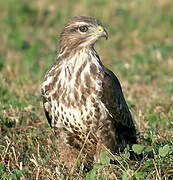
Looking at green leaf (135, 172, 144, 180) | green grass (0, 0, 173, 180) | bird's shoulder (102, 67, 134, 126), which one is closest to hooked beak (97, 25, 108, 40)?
bird's shoulder (102, 67, 134, 126)

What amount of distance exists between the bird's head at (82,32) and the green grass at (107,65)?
3.66 ft

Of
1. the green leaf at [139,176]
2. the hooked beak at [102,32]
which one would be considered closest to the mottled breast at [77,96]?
the hooked beak at [102,32]

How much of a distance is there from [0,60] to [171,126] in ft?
14.8

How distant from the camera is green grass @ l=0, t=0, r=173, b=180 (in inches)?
180

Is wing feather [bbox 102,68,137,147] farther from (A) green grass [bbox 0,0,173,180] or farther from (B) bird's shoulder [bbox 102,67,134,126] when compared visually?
(A) green grass [bbox 0,0,173,180]

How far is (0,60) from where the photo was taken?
9.23m

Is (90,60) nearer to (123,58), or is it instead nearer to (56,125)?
(56,125)

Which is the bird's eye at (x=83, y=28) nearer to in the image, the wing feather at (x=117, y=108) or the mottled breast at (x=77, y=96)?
the mottled breast at (x=77, y=96)

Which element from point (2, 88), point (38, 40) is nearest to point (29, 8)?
point (38, 40)

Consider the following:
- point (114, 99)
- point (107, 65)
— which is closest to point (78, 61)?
point (114, 99)

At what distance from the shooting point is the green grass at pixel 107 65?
4574 millimetres

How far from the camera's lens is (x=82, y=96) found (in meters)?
4.71

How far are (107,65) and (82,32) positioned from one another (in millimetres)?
4131

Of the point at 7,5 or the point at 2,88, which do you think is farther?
the point at 7,5
